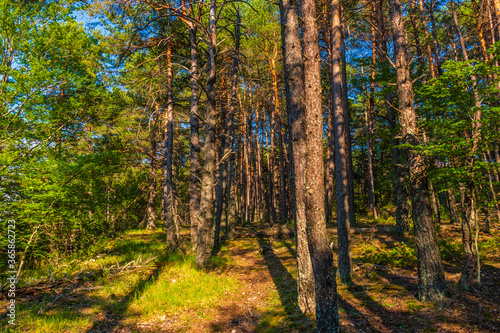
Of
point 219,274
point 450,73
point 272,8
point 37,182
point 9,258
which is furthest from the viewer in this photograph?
point 272,8

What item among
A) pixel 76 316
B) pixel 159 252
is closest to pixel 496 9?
pixel 159 252

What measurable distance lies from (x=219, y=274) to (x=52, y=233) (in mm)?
5246

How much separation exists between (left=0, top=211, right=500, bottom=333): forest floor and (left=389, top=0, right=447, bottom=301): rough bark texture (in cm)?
39

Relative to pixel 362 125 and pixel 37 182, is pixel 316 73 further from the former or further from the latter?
pixel 362 125

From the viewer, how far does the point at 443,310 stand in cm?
477

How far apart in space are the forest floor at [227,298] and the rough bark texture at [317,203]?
86 cm

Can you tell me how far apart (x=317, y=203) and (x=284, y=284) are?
4.15 meters

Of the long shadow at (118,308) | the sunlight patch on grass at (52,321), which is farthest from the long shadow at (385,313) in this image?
the sunlight patch on grass at (52,321)

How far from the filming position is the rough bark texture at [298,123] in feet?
16.0

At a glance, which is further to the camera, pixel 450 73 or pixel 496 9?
pixel 496 9

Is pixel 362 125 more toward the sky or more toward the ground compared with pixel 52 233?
more toward the sky

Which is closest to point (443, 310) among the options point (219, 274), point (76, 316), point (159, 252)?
point (219, 274)

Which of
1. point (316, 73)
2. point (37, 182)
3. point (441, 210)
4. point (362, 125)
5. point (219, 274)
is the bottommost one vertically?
point (219, 274)

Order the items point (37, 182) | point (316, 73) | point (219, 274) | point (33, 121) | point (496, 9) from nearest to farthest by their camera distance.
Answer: point (316, 73), point (37, 182), point (219, 274), point (33, 121), point (496, 9)
